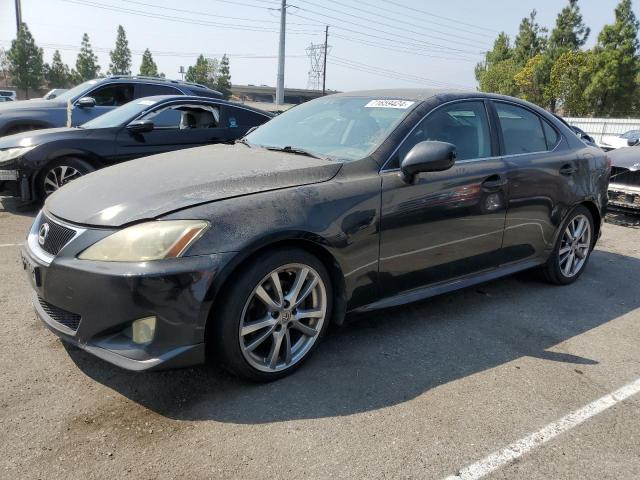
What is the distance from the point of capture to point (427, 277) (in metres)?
3.60

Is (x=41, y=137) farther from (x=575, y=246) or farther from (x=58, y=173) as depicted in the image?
(x=575, y=246)

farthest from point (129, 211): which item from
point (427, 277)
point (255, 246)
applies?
point (427, 277)

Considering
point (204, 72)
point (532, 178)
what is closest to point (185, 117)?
point (532, 178)

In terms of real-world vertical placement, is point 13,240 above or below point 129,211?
below

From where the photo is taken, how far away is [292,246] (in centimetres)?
288

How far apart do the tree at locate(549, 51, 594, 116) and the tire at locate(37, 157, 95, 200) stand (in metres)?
34.1

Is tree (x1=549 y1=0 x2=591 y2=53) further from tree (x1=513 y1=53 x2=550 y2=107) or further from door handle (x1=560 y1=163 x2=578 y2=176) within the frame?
door handle (x1=560 y1=163 x2=578 y2=176)

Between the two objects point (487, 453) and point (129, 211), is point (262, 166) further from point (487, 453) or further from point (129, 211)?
point (487, 453)

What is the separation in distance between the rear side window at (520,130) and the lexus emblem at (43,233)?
3.19m

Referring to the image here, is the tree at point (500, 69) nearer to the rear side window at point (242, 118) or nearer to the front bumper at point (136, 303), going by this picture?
the rear side window at point (242, 118)

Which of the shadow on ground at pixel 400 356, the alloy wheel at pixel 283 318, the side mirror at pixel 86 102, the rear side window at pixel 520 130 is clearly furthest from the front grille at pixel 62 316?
the side mirror at pixel 86 102

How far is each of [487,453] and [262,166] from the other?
1.94 m

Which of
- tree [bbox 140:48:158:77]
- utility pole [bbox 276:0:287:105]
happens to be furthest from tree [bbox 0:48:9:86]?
utility pole [bbox 276:0:287:105]

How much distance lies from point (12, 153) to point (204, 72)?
7694cm
